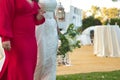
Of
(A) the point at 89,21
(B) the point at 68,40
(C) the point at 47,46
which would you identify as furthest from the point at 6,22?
(A) the point at 89,21

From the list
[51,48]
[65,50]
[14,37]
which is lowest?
[65,50]

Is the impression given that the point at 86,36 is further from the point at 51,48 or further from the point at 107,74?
the point at 51,48

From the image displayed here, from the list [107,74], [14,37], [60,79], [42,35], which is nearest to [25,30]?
[14,37]

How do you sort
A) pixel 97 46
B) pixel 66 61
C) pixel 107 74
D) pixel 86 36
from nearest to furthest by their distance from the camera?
pixel 107 74 < pixel 66 61 < pixel 97 46 < pixel 86 36

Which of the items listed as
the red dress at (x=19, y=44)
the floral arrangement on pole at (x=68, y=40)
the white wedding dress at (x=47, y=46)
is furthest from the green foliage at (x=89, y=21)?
the red dress at (x=19, y=44)

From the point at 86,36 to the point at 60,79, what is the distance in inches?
678

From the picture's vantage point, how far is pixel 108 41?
13344 millimetres

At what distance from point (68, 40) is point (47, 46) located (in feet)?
14.5

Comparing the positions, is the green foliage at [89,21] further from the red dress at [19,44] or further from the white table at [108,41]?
the red dress at [19,44]

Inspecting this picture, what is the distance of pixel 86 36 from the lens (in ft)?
79.4

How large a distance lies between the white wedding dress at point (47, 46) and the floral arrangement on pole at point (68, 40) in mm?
3972

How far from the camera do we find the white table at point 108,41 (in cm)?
1306

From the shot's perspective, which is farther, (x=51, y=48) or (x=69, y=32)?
(x=69, y=32)

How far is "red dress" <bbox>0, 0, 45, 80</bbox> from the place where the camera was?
136 inches
